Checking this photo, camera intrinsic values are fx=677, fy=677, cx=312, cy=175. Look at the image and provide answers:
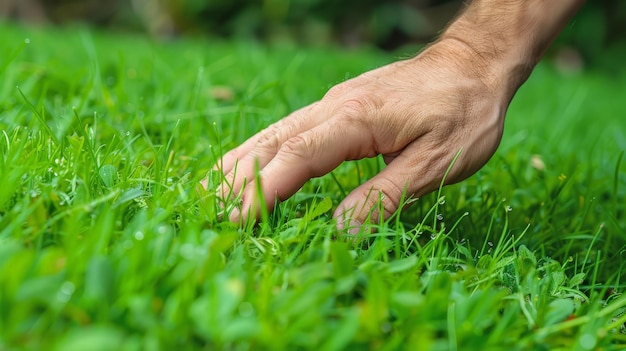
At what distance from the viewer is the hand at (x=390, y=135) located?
4.33 ft

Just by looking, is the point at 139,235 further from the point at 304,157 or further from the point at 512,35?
the point at 512,35

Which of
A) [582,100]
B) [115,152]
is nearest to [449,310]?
[115,152]

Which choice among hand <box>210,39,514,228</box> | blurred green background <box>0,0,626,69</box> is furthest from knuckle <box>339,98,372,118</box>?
blurred green background <box>0,0,626,69</box>

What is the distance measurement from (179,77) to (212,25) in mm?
5551

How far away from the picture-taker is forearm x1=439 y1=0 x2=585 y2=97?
1.50 meters

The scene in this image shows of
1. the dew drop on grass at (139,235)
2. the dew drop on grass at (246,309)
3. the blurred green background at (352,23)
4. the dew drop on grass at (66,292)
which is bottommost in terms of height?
the blurred green background at (352,23)

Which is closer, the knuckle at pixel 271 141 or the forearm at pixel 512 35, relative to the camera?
the knuckle at pixel 271 141

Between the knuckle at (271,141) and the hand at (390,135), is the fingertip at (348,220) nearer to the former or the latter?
the hand at (390,135)

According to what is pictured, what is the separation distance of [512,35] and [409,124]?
360mm

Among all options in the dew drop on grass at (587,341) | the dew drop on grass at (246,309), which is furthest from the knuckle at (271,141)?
the dew drop on grass at (587,341)

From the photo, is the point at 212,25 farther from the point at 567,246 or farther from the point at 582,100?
the point at 567,246

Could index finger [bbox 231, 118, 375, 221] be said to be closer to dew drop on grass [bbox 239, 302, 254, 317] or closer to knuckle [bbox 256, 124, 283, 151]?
knuckle [bbox 256, 124, 283, 151]

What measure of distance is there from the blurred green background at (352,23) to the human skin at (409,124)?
18.8ft

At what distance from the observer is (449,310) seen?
39.2 inches
